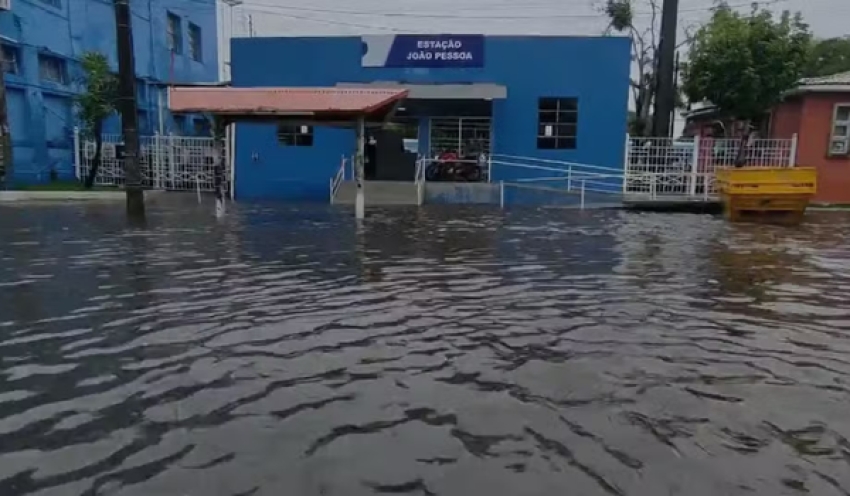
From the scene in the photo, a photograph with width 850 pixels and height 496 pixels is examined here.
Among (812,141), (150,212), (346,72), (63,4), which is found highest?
(63,4)

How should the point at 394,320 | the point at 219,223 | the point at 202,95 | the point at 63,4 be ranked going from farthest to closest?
the point at 63,4
the point at 202,95
the point at 219,223
the point at 394,320

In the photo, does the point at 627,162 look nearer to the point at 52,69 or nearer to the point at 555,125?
the point at 555,125

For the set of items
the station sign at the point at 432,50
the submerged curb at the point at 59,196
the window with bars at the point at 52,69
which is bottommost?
the submerged curb at the point at 59,196

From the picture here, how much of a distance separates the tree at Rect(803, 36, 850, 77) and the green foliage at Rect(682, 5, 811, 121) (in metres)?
23.8

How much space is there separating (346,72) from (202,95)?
7.50 meters

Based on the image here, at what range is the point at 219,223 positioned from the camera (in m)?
15.1

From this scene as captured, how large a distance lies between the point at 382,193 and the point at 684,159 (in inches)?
361

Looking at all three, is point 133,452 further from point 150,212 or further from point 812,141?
point 812,141

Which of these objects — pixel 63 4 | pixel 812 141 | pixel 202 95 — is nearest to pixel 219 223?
pixel 202 95

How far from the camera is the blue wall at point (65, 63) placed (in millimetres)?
22406

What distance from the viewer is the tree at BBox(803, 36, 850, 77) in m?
42.1

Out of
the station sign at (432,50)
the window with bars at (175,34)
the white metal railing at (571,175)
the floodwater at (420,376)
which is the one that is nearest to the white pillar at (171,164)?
the station sign at (432,50)

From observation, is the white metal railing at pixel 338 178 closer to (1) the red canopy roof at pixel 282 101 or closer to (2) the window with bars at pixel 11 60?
(1) the red canopy roof at pixel 282 101

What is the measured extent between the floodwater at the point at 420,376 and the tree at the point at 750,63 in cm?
1235
